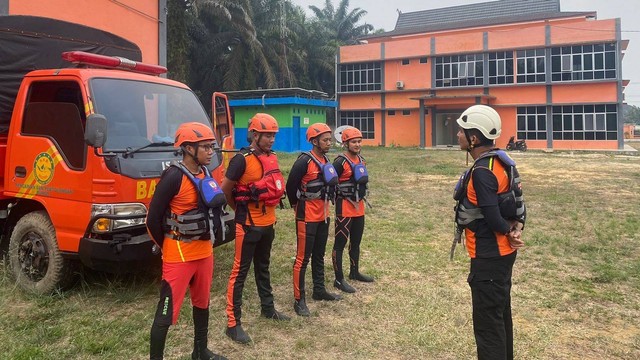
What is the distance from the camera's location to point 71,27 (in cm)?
577

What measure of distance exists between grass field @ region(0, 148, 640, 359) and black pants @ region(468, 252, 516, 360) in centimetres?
93

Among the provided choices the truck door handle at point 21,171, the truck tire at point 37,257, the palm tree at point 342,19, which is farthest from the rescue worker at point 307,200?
the palm tree at point 342,19

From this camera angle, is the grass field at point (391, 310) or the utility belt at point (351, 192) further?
the utility belt at point (351, 192)

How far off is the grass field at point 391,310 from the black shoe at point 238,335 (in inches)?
2.4

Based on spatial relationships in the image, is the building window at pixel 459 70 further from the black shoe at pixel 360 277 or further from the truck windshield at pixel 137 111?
the truck windshield at pixel 137 111

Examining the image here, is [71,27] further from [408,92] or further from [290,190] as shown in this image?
[408,92]

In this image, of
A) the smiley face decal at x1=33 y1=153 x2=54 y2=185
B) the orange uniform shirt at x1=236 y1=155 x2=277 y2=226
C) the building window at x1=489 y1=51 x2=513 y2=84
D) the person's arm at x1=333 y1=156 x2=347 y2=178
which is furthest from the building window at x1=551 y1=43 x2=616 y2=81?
the smiley face decal at x1=33 y1=153 x2=54 y2=185

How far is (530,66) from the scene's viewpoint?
3612cm

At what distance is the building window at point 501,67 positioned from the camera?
36.8m

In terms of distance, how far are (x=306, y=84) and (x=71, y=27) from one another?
134 feet

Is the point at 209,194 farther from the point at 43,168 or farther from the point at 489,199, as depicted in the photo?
the point at 43,168

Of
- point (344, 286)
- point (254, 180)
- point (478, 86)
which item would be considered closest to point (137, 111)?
point (254, 180)

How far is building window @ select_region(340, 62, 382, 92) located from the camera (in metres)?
42.1

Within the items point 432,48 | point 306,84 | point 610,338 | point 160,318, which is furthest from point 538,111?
point 160,318
